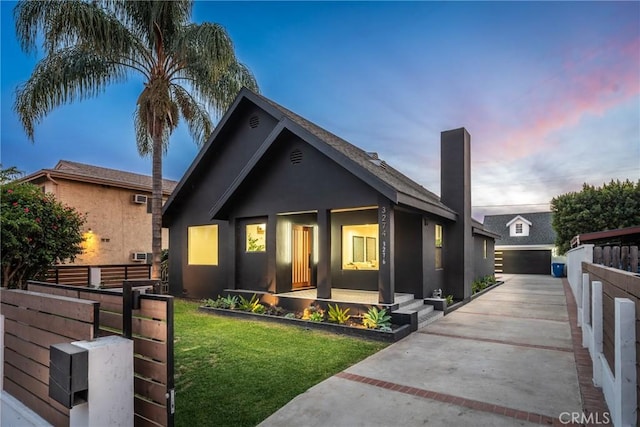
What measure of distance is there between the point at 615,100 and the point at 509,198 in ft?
91.3

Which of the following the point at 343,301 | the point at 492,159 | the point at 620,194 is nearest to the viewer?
the point at 343,301

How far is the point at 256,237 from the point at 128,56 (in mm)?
6897

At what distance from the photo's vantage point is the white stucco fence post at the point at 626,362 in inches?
119

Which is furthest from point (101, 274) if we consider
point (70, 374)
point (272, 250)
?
point (70, 374)

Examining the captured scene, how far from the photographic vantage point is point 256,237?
440 inches

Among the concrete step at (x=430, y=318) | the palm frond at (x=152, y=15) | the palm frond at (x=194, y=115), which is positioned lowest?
the concrete step at (x=430, y=318)

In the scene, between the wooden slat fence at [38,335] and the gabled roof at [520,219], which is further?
the gabled roof at [520,219]

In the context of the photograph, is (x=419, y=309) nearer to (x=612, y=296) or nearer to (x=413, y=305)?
(x=413, y=305)

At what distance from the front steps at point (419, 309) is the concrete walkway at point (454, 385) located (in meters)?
0.63

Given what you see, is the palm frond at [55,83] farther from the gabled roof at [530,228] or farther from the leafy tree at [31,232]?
the gabled roof at [530,228]

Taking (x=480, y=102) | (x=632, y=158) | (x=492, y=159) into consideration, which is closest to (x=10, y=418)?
(x=480, y=102)

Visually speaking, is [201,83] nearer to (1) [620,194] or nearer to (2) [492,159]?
(2) [492,159]

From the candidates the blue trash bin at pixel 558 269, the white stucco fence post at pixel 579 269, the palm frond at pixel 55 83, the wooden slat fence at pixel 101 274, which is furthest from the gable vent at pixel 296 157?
the blue trash bin at pixel 558 269

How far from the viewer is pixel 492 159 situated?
77.6ft
